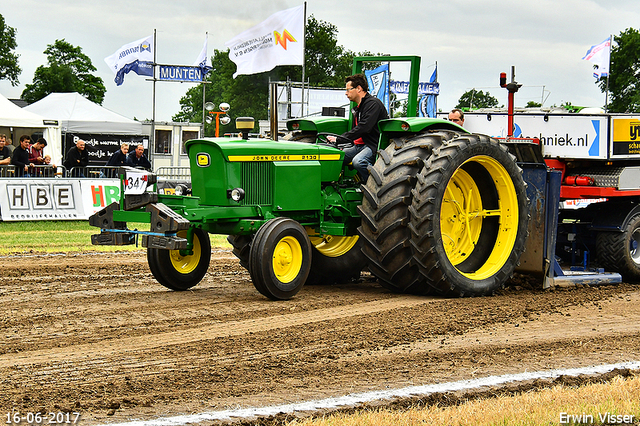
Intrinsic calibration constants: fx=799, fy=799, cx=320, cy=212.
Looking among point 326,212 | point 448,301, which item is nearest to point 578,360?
point 448,301

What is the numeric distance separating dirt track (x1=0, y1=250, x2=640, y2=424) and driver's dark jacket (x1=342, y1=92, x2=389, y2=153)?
157 cm

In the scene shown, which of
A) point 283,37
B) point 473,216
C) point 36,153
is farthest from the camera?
point 283,37

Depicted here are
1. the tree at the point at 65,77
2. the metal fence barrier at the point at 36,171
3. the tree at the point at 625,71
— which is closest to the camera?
the metal fence barrier at the point at 36,171

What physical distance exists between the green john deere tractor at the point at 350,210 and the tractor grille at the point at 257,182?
1cm

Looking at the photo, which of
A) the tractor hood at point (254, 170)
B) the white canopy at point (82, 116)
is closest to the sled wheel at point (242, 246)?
the tractor hood at point (254, 170)

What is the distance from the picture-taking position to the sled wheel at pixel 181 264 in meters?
7.83

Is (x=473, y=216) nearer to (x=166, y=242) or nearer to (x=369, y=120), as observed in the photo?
(x=369, y=120)

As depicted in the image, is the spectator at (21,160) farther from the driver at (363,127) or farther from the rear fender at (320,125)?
the driver at (363,127)

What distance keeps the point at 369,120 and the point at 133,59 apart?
16828 millimetres

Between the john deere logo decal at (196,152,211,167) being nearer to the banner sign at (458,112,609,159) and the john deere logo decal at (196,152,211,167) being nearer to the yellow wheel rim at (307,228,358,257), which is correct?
the yellow wheel rim at (307,228,358,257)

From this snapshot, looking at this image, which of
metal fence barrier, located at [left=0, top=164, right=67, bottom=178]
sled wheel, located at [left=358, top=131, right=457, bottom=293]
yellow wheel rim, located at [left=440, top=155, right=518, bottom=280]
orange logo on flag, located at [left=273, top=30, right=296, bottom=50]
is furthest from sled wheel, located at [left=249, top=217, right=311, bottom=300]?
orange logo on flag, located at [left=273, top=30, right=296, bottom=50]

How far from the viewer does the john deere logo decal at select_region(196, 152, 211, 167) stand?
24.5 feet

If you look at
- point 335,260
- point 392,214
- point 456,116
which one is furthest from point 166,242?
point 456,116

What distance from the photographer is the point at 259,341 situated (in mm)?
5652
